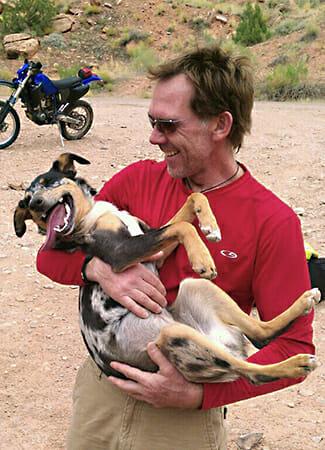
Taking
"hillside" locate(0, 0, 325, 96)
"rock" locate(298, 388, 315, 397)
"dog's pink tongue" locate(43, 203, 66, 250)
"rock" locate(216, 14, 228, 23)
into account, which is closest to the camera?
"dog's pink tongue" locate(43, 203, 66, 250)

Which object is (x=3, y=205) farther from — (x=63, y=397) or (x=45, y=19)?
(x=45, y=19)

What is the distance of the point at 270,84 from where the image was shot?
68.5ft

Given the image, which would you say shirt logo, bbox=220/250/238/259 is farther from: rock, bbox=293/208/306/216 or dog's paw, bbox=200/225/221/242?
rock, bbox=293/208/306/216

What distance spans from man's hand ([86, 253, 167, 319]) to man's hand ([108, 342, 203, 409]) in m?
0.17

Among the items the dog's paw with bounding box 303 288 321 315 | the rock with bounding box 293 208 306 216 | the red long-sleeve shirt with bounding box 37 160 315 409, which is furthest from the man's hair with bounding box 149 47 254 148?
the rock with bounding box 293 208 306 216

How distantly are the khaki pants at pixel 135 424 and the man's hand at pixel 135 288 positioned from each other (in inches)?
14.5

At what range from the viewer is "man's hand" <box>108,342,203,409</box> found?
2711mm

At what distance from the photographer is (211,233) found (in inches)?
108

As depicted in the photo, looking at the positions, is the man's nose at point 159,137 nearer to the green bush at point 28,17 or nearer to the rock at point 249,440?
the rock at point 249,440

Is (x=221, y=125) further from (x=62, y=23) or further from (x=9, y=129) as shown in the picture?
(x=62, y=23)

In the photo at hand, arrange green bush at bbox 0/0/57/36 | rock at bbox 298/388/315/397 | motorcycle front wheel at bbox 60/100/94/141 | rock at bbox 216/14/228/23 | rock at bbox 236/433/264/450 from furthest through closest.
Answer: rock at bbox 216/14/228/23 < green bush at bbox 0/0/57/36 < motorcycle front wheel at bbox 60/100/94/141 < rock at bbox 298/388/315/397 < rock at bbox 236/433/264/450

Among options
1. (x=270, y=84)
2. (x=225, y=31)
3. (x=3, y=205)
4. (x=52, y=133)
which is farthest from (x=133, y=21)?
(x=3, y=205)

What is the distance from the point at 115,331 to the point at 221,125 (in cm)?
94

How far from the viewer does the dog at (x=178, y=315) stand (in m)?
2.70
